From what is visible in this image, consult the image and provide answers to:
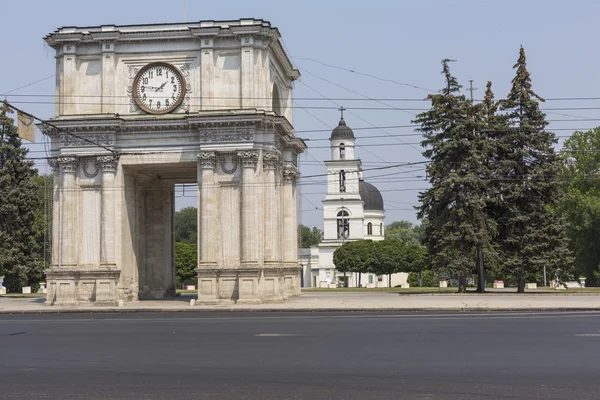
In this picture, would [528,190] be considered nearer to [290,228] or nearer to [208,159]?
[290,228]

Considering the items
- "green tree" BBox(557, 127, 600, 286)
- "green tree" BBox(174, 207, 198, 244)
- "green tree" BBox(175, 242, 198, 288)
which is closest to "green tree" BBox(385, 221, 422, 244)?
"green tree" BBox(174, 207, 198, 244)

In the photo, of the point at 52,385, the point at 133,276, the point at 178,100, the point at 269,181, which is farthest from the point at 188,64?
the point at 52,385

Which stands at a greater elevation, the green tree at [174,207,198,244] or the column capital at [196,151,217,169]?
the green tree at [174,207,198,244]

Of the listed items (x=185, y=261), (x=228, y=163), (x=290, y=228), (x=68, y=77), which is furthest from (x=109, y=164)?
(x=185, y=261)

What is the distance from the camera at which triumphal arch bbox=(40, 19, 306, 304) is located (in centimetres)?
3859

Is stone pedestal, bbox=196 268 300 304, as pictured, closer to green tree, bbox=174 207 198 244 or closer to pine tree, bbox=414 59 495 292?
pine tree, bbox=414 59 495 292

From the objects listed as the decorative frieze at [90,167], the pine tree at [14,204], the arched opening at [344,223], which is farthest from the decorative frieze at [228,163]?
the arched opening at [344,223]

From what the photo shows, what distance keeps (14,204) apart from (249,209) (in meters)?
29.8

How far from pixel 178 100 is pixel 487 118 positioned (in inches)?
800

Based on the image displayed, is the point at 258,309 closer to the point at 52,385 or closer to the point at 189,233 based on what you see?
the point at 52,385

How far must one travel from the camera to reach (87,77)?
40375 mm

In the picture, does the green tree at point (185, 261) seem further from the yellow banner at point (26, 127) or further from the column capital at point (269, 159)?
the yellow banner at point (26, 127)

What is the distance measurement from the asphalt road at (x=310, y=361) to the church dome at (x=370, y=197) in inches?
4110

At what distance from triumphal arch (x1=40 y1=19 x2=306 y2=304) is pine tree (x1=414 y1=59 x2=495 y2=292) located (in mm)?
11794
